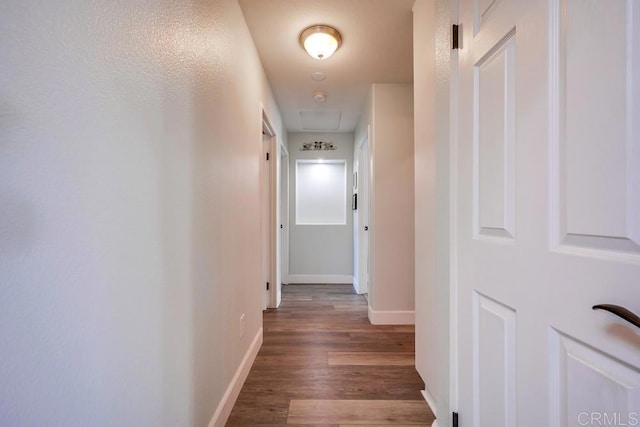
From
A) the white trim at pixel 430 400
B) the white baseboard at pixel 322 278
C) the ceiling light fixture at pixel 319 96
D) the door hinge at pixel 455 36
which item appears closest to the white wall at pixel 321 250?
the white baseboard at pixel 322 278

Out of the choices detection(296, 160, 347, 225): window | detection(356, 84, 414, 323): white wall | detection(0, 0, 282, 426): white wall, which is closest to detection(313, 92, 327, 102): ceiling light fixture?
detection(356, 84, 414, 323): white wall

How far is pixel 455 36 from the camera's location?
1.17 metres

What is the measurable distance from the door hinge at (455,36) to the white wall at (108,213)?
3.40 ft

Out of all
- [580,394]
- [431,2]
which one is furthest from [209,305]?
[431,2]

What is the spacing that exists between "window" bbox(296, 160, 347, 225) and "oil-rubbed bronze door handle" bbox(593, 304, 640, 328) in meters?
4.24

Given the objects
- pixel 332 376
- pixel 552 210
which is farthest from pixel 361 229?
pixel 552 210

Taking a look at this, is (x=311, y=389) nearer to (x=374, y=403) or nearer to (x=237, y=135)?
(x=374, y=403)

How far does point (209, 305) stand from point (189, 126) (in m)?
0.76

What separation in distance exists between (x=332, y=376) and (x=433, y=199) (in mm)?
1326

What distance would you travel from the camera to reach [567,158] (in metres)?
0.66

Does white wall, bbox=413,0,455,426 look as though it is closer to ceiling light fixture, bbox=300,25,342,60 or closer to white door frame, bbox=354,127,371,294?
ceiling light fixture, bbox=300,25,342,60

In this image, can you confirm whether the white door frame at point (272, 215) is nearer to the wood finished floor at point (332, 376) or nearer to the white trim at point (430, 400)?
the wood finished floor at point (332, 376)

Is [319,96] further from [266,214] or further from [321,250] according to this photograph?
[321,250]

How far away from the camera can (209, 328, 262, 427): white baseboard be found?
139 centimetres
